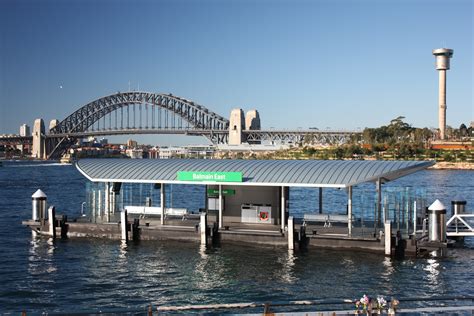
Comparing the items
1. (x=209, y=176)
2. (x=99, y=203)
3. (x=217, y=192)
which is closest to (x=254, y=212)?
(x=217, y=192)

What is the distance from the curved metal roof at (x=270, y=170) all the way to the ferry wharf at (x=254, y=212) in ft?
0.15

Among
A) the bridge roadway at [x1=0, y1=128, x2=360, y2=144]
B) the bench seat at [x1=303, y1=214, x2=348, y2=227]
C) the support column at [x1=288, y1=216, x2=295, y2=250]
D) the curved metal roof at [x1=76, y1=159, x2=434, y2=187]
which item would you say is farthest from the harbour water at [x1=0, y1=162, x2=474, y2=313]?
the bridge roadway at [x1=0, y1=128, x2=360, y2=144]

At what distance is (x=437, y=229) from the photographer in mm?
26375

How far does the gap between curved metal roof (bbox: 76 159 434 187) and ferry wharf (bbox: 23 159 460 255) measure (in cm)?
4

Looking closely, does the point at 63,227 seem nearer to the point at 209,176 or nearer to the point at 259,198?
the point at 209,176

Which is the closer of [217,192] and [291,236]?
[291,236]

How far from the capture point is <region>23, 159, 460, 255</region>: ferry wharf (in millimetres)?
27283

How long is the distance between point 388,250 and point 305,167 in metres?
5.78

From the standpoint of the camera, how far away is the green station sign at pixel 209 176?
28734mm

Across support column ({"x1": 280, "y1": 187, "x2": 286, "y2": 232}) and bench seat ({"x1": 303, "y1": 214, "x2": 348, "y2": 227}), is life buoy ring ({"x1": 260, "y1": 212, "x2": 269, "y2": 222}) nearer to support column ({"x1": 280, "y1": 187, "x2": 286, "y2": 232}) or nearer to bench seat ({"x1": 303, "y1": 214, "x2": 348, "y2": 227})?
support column ({"x1": 280, "y1": 187, "x2": 286, "y2": 232})

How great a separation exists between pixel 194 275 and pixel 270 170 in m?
7.28

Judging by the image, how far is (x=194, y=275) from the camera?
957 inches

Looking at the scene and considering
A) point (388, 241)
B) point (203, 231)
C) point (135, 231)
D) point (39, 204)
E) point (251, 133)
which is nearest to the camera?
point (388, 241)

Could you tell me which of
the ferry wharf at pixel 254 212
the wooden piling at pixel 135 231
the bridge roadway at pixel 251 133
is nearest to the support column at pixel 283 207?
the ferry wharf at pixel 254 212
